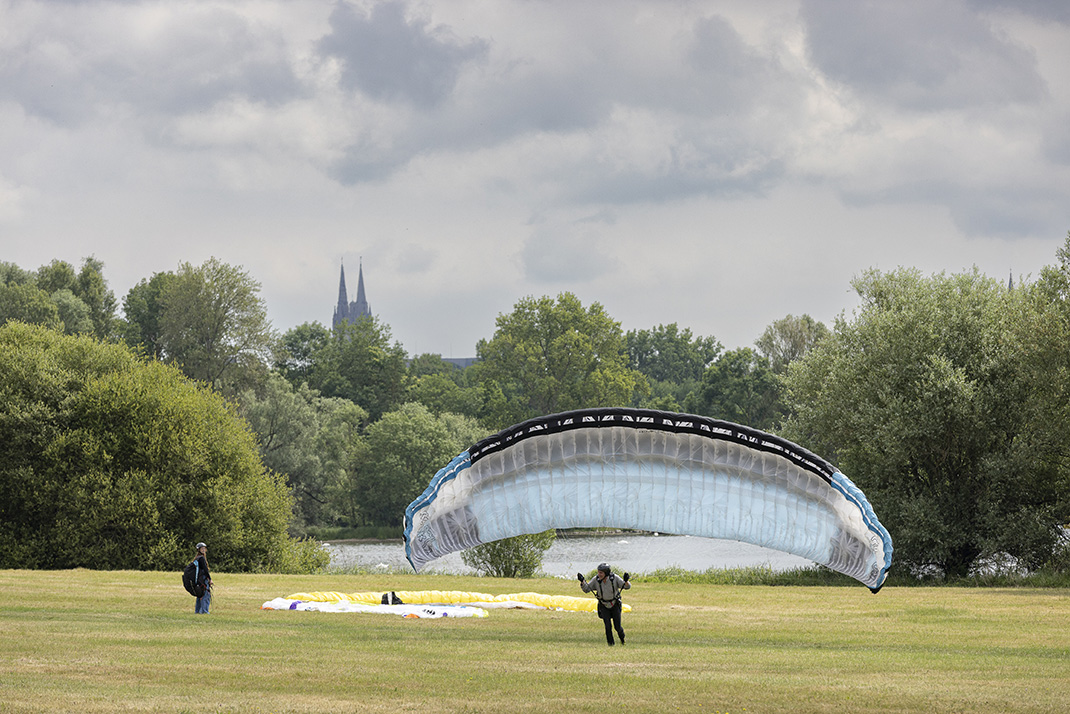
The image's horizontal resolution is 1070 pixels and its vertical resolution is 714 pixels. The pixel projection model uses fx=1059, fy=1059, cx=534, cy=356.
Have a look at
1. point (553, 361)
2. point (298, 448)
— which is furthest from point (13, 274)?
point (553, 361)

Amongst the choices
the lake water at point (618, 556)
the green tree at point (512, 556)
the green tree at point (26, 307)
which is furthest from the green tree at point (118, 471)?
the green tree at point (26, 307)

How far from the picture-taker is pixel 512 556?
37.2m

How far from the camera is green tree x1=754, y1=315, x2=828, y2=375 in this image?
308 ft

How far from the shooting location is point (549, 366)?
311 ft

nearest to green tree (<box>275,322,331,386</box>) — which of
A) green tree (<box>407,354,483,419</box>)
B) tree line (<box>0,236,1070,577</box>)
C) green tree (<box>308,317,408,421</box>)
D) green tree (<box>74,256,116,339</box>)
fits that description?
green tree (<box>308,317,408,421</box>)

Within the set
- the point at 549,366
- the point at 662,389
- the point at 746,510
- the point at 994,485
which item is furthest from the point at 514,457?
the point at 662,389

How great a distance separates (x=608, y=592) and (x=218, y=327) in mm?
57658

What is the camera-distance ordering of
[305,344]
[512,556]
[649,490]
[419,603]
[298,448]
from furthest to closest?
1. [305,344]
2. [298,448]
3. [512,556]
4. [419,603]
5. [649,490]

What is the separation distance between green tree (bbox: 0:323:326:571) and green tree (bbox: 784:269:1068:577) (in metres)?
21.7

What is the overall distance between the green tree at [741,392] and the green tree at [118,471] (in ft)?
204

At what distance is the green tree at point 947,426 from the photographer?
3550cm

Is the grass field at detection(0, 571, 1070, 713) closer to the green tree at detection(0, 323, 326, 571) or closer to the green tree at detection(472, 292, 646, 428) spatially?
the green tree at detection(0, 323, 326, 571)

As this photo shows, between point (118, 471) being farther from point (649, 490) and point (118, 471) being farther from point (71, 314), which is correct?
point (71, 314)

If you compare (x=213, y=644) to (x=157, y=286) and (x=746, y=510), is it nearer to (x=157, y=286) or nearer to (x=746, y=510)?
(x=746, y=510)
